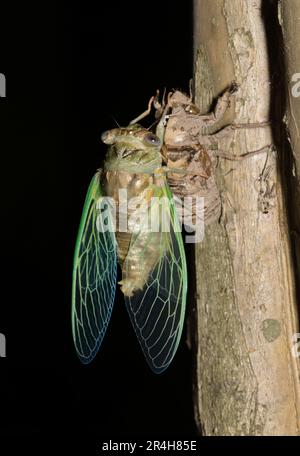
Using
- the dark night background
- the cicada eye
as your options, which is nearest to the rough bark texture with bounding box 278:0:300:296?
the cicada eye

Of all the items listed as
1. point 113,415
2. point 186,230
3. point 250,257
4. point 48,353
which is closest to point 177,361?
point 113,415

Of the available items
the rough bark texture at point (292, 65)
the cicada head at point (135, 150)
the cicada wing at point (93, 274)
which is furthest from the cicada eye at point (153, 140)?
the rough bark texture at point (292, 65)

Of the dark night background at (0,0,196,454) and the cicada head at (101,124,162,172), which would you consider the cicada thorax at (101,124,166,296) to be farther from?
the dark night background at (0,0,196,454)

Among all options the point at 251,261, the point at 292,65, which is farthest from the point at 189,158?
the point at 292,65

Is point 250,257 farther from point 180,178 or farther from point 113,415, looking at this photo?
point 113,415

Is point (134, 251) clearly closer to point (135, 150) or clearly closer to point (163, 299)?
point (163, 299)

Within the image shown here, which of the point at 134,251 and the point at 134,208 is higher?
the point at 134,208
